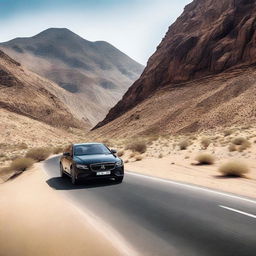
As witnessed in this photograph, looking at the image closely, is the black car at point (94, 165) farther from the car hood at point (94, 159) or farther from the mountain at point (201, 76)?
the mountain at point (201, 76)

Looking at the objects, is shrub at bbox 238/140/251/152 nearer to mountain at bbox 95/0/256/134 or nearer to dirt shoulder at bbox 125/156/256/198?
dirt shoulder at bbox 125/156/256/198

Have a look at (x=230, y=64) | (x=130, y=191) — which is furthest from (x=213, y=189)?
(x=230, y=64)

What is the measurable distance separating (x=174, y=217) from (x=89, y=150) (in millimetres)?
7128

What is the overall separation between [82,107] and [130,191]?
459ft

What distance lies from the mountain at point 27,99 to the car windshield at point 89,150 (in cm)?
8073

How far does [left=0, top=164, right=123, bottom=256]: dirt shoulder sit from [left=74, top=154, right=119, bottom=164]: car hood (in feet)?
8.48

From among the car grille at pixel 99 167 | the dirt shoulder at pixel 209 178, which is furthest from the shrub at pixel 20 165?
the car grille at pixel 99 167

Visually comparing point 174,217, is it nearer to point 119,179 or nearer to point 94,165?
point 94,165

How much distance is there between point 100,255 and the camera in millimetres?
5637

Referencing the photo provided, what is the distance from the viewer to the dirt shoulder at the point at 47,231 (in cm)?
605

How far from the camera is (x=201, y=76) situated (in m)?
75.1

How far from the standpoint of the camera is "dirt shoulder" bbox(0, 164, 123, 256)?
605 cm

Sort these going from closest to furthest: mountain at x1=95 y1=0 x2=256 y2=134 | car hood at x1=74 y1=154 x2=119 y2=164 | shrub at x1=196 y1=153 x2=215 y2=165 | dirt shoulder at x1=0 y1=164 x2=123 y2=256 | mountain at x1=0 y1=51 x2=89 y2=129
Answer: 1. dirt shoulder at x1=0 y1=164 x2=123 y2=256
2. car hood at x1=74 y1=154 x2=119 y2=164
3. shrub at x1=196 y1=153 x2=215 y2=165
4. mountain at x1=95 y1=0 x2=256 y2=134
5. mountain at x1=0 y1=51 x2=89 y2=129

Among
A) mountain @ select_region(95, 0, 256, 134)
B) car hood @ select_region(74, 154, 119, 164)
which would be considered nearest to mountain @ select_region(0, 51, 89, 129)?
mountain @ select_region(95, 0, 256, 134)
